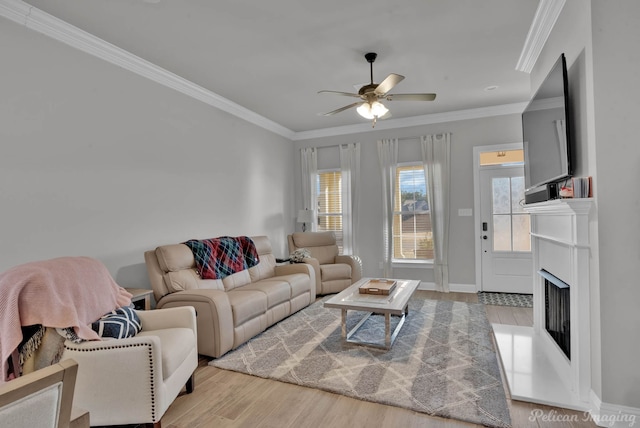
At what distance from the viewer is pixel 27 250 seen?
8.43ft

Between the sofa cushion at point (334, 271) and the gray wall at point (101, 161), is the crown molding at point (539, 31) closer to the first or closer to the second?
the sofa cushion at point (334, 271)

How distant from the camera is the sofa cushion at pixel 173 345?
6.66 feet

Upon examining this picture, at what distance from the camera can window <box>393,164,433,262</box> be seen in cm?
562

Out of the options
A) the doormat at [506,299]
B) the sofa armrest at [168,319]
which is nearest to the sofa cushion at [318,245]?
the doormat at [506,299]

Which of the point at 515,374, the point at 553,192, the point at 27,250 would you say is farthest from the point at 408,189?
the point at 27,250

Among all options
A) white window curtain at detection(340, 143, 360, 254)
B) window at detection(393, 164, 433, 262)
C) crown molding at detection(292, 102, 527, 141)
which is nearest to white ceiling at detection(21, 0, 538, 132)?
crown molding at detection(292, 102, 527, 141)

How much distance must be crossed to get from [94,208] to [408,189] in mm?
4428

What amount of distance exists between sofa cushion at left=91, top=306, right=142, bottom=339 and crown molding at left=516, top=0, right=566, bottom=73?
376 cm

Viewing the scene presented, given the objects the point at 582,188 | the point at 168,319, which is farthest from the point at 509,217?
the point at 168,319

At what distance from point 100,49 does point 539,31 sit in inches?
152

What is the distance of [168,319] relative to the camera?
2.47 metres

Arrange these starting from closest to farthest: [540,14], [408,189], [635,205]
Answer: [635,205]
[540,14]
[408,189]

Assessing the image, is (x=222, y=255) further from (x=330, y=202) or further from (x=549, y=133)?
(x=549, y=133)

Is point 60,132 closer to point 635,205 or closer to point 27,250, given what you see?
point 27,250
